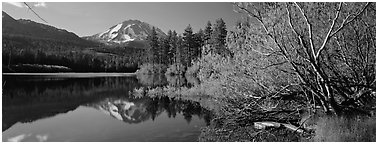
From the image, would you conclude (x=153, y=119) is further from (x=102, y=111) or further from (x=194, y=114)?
(x=102, y=111)

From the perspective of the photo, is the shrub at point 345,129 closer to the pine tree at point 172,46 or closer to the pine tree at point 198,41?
the pine tree at point 198,41

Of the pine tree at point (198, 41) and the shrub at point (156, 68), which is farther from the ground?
the pine tree at point (198, 41)

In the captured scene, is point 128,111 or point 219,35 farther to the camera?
point 219,35

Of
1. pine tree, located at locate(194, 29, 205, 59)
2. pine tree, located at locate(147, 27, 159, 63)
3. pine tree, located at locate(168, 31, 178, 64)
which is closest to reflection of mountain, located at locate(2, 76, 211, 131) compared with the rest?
pine tree, located at locate(194, 29, 205, 59)

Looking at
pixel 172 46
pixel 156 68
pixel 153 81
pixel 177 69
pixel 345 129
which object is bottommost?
pixel 345 129

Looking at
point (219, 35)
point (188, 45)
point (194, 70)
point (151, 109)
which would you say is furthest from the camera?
point (188, 45)

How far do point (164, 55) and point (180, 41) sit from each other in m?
4.74

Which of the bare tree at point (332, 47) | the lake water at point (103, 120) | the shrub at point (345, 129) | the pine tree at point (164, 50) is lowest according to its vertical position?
the lake water at point (103, 120)

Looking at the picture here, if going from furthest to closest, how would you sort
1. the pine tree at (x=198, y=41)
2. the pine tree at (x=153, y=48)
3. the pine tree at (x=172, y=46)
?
the pine tree at (x=153, y=48) → the pine tree at (x=172, y=46) → the pine tree at (x=198, y=41)

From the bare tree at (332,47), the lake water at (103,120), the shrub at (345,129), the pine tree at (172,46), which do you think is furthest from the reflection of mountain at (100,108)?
the pine tree at (172,46)

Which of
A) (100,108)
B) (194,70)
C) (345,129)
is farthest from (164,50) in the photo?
(345,129)

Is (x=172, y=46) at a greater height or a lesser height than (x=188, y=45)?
greater

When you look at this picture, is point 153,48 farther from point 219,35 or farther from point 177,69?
point 219,35

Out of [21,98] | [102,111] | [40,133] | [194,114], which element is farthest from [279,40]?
[21,98]
